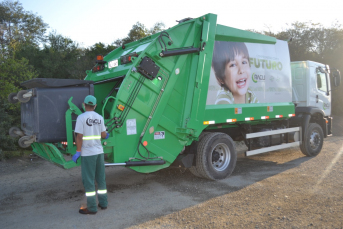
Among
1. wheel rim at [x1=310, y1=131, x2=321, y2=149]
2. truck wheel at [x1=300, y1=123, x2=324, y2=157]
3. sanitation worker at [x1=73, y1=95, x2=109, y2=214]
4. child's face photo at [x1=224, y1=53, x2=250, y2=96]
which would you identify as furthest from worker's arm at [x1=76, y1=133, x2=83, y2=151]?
wheel rim at [x1=310, y1=131, x2=321, y2=149]

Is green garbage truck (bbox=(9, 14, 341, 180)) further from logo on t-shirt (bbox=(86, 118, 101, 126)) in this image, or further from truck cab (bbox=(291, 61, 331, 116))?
truck cab (bbox=(291, 61, 331, 116))

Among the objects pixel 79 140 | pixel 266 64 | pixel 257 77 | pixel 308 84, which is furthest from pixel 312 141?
pixel 79 140

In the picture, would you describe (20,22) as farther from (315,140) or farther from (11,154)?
(315,140)

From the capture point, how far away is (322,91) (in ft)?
27.8

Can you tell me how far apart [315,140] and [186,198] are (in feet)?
16.6

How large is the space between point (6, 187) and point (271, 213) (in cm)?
473

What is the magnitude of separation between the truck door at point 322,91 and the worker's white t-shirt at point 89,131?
622 cm

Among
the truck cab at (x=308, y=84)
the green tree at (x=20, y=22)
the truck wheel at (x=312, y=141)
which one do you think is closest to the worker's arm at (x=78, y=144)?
the truck wheel at (x=312, y=141)

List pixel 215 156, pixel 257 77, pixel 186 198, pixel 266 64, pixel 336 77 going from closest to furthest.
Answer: pixel 186 198, pixel 215 156, pixel 257 77, pixel 266 64, pixel 336 77

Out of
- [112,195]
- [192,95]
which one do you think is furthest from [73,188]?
[192,95]

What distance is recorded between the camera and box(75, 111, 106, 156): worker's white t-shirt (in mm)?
3989

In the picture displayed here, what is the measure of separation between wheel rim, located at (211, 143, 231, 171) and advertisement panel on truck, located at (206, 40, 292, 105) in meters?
0.88

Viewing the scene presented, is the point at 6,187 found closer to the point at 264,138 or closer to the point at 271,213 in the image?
the point at 271,213

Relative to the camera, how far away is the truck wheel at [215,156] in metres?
5.42
